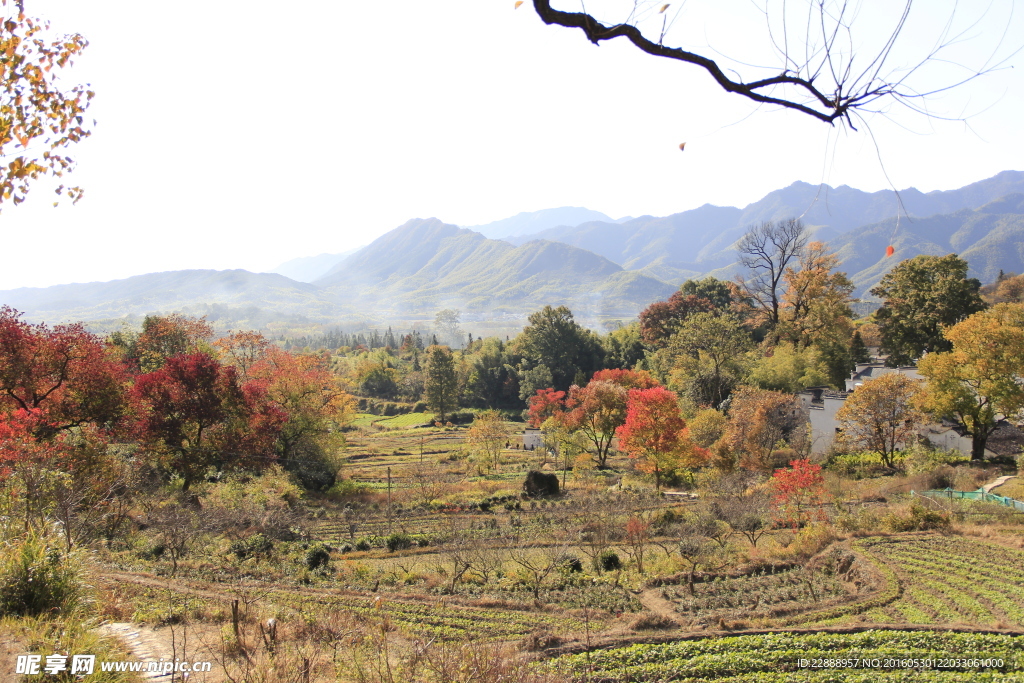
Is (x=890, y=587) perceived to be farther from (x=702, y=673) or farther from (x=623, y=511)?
(x=623, y=511)

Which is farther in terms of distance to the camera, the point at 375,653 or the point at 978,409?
the point at 978,409

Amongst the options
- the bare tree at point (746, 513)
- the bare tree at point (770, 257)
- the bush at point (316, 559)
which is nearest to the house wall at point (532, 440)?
the bare tree at point (770, 257)

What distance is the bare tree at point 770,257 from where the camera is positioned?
36750 millimetres

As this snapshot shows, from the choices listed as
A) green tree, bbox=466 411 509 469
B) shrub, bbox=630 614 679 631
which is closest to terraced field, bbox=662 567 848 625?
shrub, bbox=630 614 679 631

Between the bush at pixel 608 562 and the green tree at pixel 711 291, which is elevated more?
the green tree at pixel 711 291

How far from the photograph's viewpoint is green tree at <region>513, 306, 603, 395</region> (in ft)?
203

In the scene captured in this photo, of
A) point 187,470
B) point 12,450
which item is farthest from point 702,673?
point 187,470

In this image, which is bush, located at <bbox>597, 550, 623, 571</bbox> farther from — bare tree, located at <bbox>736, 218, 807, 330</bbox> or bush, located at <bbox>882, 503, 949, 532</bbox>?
bare tree, located at <bbox>736, 218, 807, 330</bbox>

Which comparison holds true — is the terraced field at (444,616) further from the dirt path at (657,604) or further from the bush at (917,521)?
the bush at (917,521)

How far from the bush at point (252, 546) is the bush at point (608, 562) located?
10.5m

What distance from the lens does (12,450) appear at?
42.6ft

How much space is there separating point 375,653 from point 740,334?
3601 centimetres

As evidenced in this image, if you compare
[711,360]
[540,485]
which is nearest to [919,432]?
[711,360]

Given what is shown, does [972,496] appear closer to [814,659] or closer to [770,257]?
[814,659]
